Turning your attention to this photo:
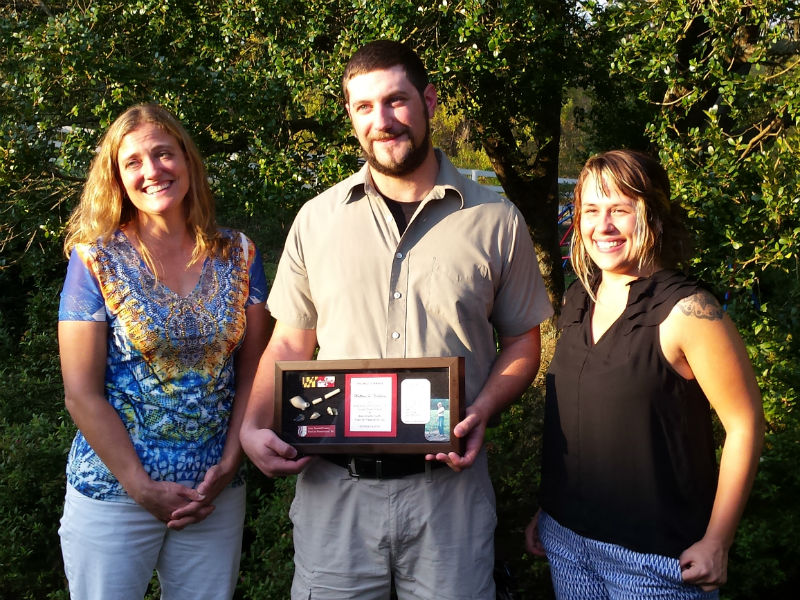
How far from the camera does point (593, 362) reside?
2.77m

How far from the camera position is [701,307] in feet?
8.40

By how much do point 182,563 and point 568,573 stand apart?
1375 millimetres

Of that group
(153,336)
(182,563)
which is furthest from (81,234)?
(182,563)

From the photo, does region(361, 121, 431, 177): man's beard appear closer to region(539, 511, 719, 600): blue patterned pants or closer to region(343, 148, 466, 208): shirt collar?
region(343, 148, 466, 208): shirt collar

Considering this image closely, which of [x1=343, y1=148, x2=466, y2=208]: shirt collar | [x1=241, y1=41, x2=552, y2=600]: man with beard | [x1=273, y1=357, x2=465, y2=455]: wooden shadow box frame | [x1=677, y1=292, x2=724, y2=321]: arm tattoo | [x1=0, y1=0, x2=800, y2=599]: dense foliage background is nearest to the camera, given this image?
[x1=677, y1=292, x2=724, y2=321]: arm tattoo

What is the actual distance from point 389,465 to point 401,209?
919 millimetres

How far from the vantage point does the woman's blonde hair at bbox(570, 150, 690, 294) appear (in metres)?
2.73

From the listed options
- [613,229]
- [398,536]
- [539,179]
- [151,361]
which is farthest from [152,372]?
[539,179]

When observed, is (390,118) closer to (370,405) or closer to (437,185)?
(437,185)

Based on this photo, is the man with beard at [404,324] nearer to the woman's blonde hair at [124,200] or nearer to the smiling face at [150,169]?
the woman's blonde hair at [124,200]

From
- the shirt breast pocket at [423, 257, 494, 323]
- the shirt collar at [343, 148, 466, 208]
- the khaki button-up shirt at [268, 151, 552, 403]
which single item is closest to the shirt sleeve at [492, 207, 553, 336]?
the khaki button-up shirt at [268, 151, 552, 403]

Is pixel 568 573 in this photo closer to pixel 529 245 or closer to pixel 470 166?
pixel 529 245

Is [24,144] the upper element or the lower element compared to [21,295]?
upper

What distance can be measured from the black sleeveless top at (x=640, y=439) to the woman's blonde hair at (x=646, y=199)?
109 millimetres
